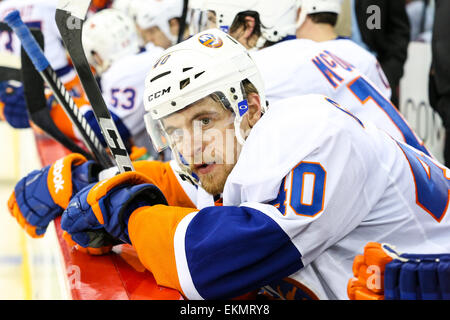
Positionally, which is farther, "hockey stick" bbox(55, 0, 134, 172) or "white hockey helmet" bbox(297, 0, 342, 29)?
"white hockey helmet" bbox(297, 0, 342, 29)

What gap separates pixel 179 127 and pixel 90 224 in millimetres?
292

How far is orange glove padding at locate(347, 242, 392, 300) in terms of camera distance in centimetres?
88

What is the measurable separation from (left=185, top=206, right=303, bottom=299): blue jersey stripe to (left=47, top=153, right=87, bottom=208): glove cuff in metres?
0.57

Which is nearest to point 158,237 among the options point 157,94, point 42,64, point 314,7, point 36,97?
point 157,94

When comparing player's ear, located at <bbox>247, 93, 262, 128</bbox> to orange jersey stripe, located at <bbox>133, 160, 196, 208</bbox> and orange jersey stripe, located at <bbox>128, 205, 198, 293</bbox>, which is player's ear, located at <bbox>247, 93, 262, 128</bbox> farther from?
orange jersey stripe, located at <bbox>133, 160, 196, 208</bbox>

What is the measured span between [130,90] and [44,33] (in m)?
1.05

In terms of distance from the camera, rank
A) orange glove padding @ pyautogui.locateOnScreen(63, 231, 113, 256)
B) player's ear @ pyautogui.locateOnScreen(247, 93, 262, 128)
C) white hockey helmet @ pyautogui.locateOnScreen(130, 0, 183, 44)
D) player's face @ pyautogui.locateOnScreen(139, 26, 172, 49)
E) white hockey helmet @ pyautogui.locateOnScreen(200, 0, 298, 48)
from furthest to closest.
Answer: player's face @ pyautogui.locateOnScreen(139, 26, 172, 49) → white hockey helmet @ pyautogui.locateOnScreen(130, 0, 183, 44) → white hockey helmet @ pyautogui.locateOnScreen(200, 0, 298, 48) → orange glove padding @ pyautogui.locateOnScreen(63, 231, 113, 256) → player's ear @ pyautogui.locateOnScreen(247, 93, 262, 128)

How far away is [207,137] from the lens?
1271 millimetres

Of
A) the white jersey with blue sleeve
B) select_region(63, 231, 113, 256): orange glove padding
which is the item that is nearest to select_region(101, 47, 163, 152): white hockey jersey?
the white jersey with blue sleeve

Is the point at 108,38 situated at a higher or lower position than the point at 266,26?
lower

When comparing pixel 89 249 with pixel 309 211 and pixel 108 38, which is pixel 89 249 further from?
pixel 108 38

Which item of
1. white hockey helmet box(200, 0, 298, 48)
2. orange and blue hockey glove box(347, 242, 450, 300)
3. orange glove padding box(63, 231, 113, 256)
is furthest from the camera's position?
white hockey helmet box(200, 0, 298, 48)

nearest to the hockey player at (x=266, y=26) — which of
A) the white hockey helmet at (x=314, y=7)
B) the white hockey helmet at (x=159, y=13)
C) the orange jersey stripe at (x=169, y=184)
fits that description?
the white hockey helmet at (x=314, y=7)
